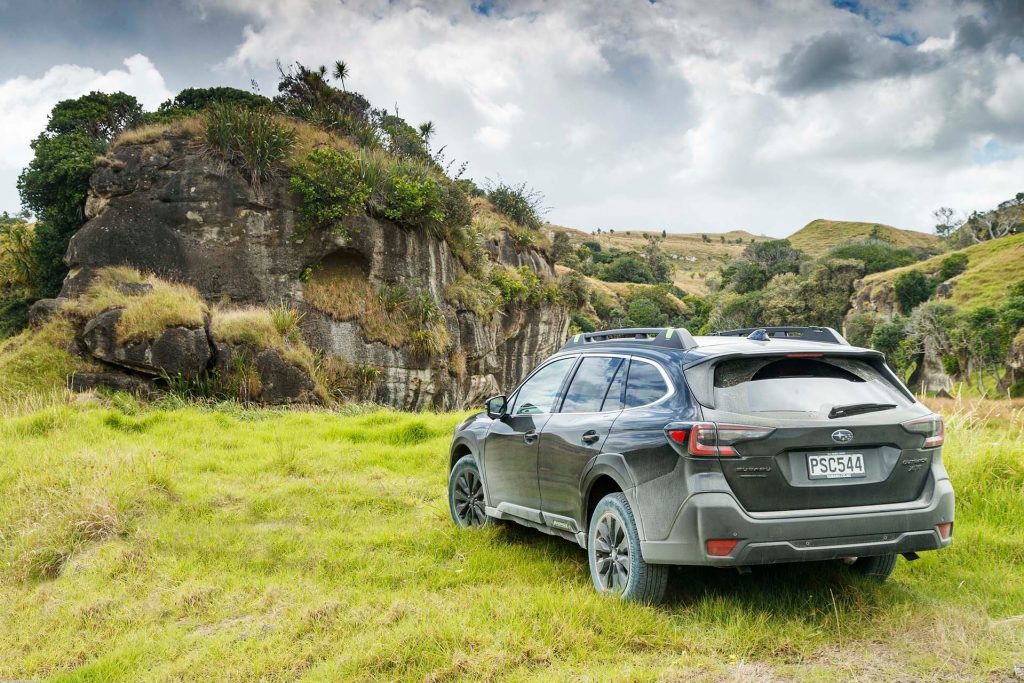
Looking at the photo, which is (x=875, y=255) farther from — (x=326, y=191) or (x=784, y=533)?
(x=784, y=533)

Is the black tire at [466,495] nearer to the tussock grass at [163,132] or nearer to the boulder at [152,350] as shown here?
the boulder at [152,350]

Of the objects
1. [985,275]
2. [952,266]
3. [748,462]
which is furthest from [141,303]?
[952,266]

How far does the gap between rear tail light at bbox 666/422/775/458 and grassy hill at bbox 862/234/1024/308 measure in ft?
233

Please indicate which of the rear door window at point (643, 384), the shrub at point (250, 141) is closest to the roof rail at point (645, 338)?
the rear door window at point (643, 384)

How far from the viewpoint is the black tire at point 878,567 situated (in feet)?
17.4

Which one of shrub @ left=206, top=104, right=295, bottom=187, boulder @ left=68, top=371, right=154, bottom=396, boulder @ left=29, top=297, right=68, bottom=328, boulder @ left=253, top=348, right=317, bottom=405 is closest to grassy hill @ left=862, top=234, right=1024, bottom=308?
shrub @ left=206, top=104, right=295, bottom=187

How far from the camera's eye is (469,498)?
7422 mm

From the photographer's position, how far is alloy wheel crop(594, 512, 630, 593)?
16.1 feet

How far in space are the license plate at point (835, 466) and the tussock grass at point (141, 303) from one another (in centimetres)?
1537

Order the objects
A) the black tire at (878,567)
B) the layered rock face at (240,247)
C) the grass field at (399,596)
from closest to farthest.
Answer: the grass field at (399,596), the black tire at (878,567), the layered rock face at (240,247)

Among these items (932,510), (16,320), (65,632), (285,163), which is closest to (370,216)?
(285,163)

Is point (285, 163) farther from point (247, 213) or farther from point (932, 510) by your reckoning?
point (932, 510)

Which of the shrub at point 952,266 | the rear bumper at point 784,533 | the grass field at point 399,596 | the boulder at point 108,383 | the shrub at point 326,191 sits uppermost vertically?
the shrub at point 952,266

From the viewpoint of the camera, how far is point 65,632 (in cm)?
513
